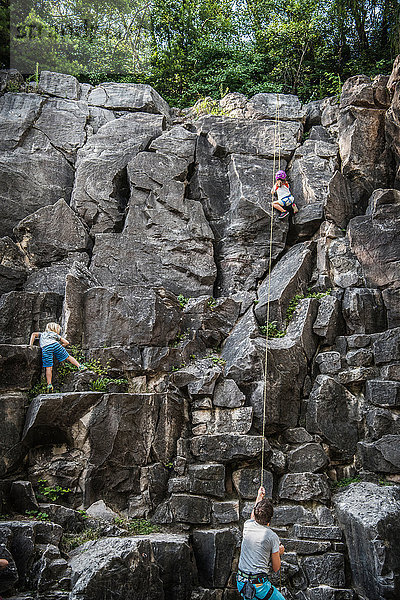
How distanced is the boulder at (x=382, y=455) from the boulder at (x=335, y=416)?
0.99 ft

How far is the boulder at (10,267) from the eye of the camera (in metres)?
12.0

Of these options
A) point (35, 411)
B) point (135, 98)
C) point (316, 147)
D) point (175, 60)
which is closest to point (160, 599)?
point (35, 411)

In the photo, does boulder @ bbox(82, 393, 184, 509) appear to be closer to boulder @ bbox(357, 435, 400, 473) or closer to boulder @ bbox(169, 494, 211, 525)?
boulder @ bbox(169, 494, 211, 525)

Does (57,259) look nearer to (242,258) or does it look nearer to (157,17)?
(242,258)

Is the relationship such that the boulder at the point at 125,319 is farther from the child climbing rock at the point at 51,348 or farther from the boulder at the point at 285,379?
the boulder at the point at 285,379

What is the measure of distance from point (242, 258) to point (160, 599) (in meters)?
7.94

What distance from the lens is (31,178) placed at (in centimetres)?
1410

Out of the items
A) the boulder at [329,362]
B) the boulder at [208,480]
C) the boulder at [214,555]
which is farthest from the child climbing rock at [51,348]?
the boulder at [329,362]

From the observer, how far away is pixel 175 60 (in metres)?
18.4

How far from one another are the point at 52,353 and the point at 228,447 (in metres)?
3.74

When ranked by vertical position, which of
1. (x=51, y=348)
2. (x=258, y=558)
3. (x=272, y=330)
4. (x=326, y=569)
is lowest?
(x=326, y=569)

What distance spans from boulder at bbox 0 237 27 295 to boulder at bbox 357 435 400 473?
27.9 ft

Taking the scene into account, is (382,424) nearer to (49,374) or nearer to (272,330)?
(272,330)

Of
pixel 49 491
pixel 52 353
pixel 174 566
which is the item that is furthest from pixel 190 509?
pixel 52 353
